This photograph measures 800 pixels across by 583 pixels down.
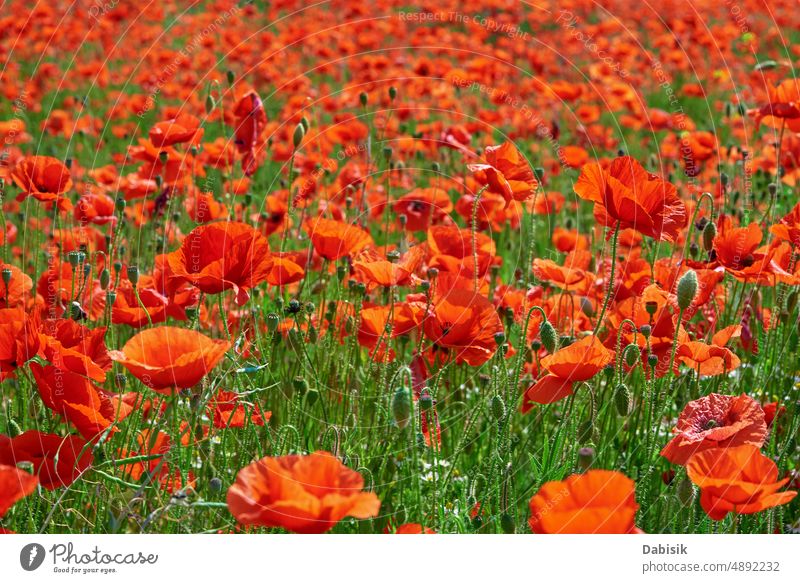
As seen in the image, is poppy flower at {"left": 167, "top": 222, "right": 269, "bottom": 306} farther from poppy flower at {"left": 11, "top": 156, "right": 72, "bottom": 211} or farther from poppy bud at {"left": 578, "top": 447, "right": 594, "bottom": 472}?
poppy flower at {"left": 11, "top": 156, "right": 72, "bottom": 211}

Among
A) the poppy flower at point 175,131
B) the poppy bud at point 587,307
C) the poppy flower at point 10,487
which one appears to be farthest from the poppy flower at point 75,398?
the poppy flower at point 175,131

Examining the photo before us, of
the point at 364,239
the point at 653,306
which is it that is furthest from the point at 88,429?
the point at 653,306

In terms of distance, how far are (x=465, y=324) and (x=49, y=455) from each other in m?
0.86

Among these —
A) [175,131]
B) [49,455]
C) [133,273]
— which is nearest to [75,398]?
[49,455]

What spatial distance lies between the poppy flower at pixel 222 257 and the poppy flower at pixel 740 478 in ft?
3.05

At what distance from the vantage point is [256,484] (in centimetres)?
136

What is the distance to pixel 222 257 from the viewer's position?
1932 mm

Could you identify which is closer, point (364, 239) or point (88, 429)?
point (88, 429)

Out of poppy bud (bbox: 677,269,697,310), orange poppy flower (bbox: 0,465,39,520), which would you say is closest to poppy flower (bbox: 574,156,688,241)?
poppy bud (bbox: 677,269,697,310)

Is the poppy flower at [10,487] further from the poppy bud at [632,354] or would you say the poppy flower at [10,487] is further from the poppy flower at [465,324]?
the poppy bud at [632,354]

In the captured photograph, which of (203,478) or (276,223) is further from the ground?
(276,223)
